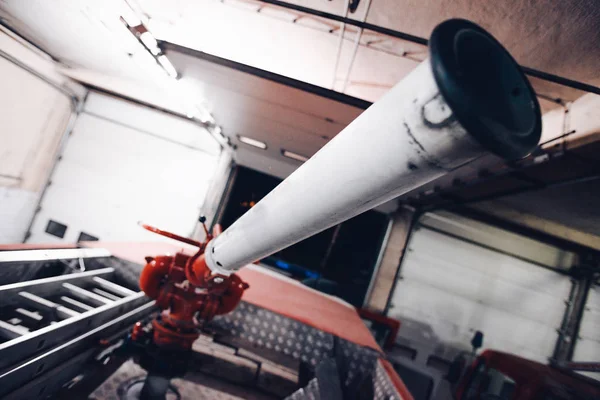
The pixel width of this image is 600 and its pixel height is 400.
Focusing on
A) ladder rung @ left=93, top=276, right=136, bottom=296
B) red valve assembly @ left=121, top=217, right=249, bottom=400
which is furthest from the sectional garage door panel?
ladder rung @ left=93, top=276, right=136, bottom=296

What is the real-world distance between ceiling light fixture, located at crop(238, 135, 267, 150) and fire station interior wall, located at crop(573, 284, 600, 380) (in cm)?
874

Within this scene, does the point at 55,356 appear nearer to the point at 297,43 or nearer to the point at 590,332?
the point at 297,43

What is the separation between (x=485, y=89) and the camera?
47cm

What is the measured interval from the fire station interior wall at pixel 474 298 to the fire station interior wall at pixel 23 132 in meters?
9.34

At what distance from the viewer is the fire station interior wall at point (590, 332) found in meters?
6.45

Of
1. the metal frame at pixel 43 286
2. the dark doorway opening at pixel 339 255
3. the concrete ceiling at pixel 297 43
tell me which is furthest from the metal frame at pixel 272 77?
the dark doorway opening at pixel 339 255

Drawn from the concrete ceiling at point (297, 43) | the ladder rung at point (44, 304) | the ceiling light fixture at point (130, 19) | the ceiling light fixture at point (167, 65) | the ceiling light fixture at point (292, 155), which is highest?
the concrete ceiling at point (297, 43)

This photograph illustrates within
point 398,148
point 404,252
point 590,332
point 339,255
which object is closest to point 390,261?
point 404,252

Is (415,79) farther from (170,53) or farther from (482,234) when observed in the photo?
(482,234)

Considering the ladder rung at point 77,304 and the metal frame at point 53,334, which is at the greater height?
the metal frame at point 53,334

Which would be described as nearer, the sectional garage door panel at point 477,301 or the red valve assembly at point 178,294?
the red valve assembly at point 178,294

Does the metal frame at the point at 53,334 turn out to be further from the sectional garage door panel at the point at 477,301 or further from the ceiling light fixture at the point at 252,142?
the sectional garage door panel at the point at 477,301

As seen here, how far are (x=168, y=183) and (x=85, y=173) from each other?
83.7 inches

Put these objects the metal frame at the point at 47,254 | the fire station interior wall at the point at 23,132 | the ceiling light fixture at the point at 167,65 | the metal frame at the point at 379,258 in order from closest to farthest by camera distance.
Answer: the metal frame at the point at 47,254, the ceiling light fixture at the point at 167,65, the fire station interior wall at the point at 23,132, the metal frame at the point at 379,258
